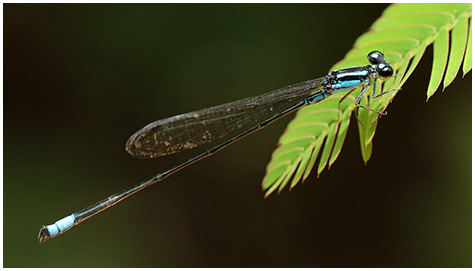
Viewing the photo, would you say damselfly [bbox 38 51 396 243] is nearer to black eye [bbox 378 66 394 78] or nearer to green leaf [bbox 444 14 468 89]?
black eye [bbox 378 66 394 78]

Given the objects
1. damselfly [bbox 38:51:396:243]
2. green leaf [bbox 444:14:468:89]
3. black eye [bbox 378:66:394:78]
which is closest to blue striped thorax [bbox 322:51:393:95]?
black eye [bbox 378:66:394:78]

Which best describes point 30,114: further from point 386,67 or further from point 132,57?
point 386,67

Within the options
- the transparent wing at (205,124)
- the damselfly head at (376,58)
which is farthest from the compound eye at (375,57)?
the transparent wing at (205,124)

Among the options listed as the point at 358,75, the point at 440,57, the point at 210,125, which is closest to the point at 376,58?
the point at 358,75

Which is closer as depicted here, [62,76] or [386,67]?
[386,67]

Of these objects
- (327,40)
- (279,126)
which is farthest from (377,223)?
(327,40)

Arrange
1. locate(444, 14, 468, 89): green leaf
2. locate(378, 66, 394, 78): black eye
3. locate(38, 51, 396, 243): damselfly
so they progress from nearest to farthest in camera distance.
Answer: locate(444, 14, 468, 89): green leaf, locate(378, 66, 394, 78): black eye, locate(38, 51, 396, 243): damselfly
